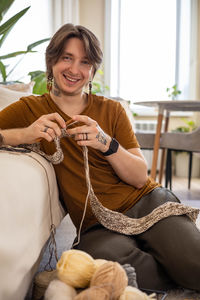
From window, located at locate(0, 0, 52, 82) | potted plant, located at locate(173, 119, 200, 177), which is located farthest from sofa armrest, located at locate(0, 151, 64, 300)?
potted plant, located at locate(173, 119, 200, 177)

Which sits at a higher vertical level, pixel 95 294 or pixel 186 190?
pixel 95 294

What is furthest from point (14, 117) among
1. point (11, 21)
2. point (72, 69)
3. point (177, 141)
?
point (177, 141)

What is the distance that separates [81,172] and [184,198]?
218 centimetres

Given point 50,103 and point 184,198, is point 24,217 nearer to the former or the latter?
point 50,103

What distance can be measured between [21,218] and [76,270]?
17 centimetres

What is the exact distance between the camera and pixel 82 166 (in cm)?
→ 132

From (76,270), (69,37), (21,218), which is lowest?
(76,270)

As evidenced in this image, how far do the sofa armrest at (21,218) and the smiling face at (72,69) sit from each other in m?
0.35

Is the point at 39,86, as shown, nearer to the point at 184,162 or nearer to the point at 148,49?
the point at 184,162

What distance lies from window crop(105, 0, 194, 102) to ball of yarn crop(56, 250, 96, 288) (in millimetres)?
4612

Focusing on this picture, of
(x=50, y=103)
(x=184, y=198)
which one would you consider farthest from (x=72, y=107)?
(x=184, y=198)

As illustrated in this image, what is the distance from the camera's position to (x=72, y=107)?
55.4 inches

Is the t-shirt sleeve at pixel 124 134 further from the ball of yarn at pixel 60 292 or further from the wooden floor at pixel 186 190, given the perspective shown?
the wooden floor at pixel 186 190

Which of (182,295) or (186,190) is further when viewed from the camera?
(186,190)
